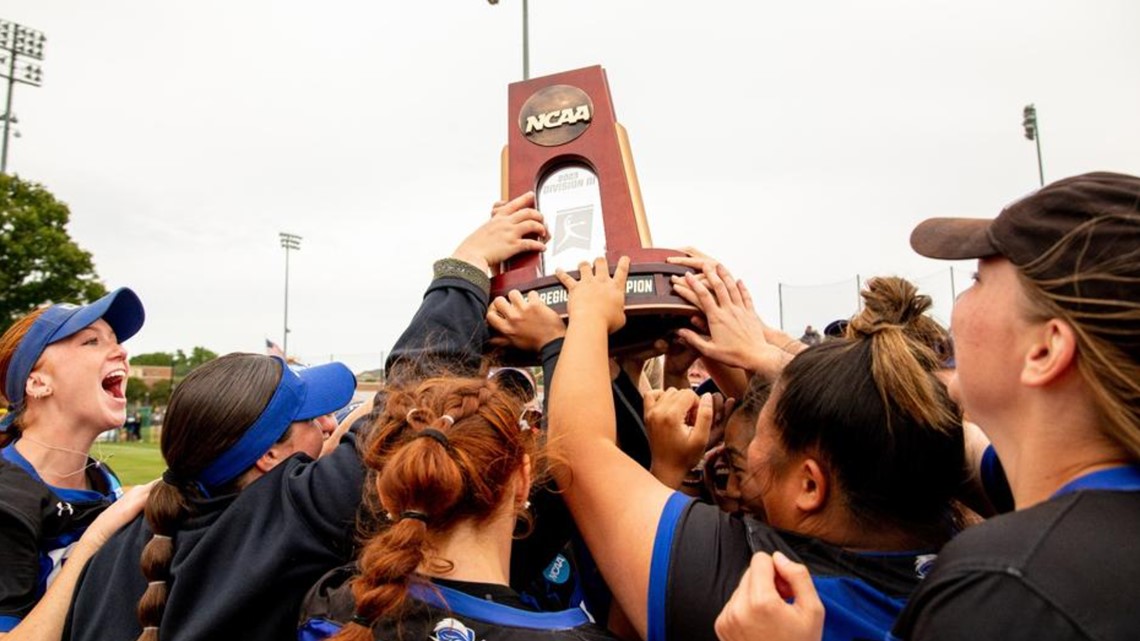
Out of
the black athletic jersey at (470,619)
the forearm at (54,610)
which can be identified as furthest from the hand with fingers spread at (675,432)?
the forearm at (54,610)

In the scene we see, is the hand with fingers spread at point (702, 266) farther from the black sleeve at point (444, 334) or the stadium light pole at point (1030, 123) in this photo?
the stadium light pole at point (1030, 123)

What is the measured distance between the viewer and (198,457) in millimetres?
1934

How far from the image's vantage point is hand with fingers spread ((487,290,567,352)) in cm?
193

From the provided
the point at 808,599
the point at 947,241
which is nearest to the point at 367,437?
the point at 808,599

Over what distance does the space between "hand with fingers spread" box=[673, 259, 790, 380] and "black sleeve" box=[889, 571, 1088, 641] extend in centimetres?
103

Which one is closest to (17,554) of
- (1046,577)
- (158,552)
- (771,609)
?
(158,552)

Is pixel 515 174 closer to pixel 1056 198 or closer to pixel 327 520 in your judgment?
pixel 327 520

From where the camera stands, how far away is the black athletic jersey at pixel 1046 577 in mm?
908

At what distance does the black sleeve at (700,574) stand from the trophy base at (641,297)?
2.15 feet

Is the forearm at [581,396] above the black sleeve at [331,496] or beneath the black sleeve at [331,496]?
above

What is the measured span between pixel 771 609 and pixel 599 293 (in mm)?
898

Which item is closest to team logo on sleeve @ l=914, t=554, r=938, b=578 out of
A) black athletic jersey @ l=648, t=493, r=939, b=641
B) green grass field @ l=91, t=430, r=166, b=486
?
black athletic jersey @ l=648, t=493, r=939, b=641

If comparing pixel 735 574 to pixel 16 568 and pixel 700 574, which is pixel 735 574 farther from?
pixel 16 568

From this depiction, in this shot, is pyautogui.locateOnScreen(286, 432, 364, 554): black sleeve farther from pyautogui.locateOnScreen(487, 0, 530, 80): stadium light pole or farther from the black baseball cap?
pyautogui.locateOnScreen(487, 0, 530, 80): stadium light pole
